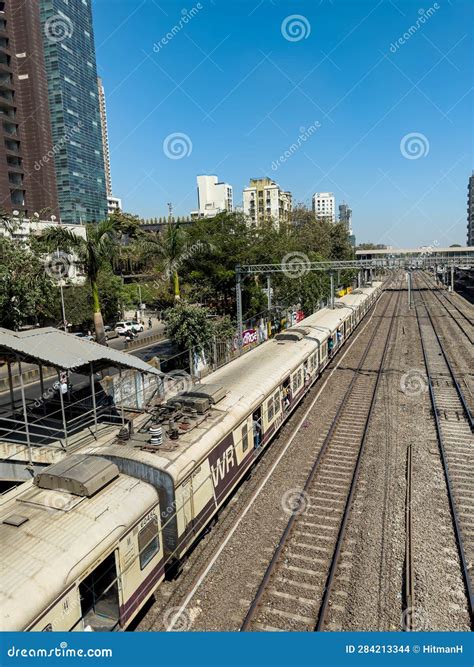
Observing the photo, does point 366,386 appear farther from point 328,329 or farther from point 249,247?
point 249,247

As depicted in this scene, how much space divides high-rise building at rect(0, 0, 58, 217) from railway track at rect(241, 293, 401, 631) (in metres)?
A: 56.2

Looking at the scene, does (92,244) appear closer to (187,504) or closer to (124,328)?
(187,504)

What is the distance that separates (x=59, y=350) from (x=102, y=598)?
277 inches

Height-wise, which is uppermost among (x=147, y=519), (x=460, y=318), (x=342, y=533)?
(x=147, y=519)

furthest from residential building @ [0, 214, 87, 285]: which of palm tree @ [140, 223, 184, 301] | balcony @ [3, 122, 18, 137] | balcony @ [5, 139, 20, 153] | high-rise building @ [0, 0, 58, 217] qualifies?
balcony @ [3, 122, 18, 137]

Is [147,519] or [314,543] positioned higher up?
[147,519]

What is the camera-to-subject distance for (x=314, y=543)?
11.5 meters

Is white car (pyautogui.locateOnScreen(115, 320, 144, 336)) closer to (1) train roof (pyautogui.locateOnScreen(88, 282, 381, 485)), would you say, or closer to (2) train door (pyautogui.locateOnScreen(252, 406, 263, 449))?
(1) train roof (pyautogui.locateOnScreen(88, 282, 381, 485))

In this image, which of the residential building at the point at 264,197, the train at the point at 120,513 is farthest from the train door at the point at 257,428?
the residential building at the point at 264,197

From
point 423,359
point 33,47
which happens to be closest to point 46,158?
point 33,47


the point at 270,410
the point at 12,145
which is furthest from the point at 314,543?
the point at 12,145

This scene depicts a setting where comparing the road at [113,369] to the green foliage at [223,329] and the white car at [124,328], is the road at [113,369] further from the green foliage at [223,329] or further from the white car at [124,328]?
the green foliage at [223,329]

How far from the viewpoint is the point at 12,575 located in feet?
21.3

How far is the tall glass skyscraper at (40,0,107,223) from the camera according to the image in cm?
8744
